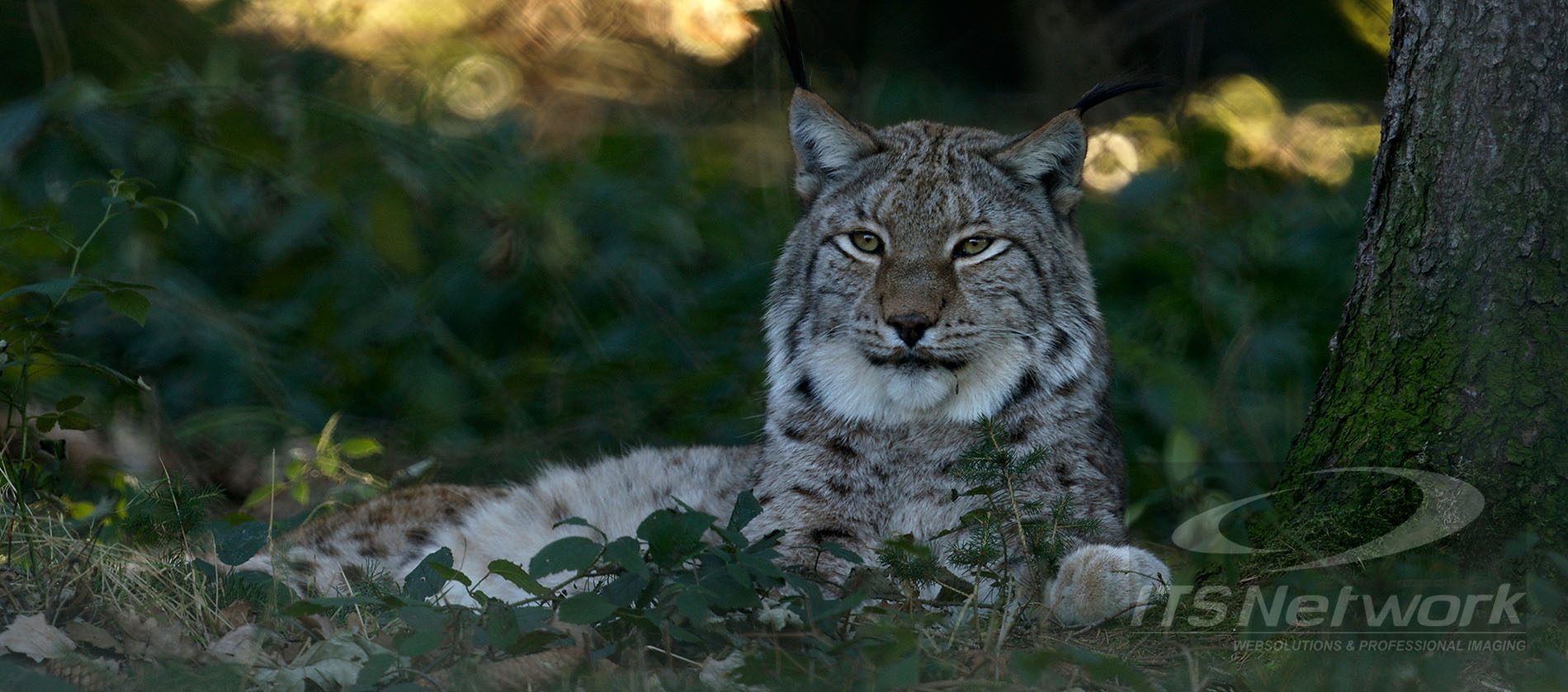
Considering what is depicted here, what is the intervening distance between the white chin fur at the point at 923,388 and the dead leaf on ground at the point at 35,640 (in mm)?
2054

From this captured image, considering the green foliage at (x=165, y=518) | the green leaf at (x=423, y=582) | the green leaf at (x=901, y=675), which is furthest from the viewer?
the green foliage at (x=165, y=518)

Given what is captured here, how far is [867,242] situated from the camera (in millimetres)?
3791

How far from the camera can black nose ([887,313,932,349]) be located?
348 cm

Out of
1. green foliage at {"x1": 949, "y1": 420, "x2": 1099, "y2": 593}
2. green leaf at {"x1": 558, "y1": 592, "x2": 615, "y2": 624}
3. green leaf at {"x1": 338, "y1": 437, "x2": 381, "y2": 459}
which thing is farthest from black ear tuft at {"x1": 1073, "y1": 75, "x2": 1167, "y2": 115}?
green leaf at {"x1": 338, "y1": 437, "x2": 381, "y2": 459}

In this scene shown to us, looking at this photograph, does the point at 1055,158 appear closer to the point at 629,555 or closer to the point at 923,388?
the point at 923,388

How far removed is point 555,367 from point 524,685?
10.4 feet

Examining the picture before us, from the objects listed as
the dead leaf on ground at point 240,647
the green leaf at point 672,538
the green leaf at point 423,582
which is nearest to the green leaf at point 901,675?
the green leaf at point 672,538

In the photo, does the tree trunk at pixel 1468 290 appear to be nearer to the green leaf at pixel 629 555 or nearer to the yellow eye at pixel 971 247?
the yellow eye at pixel 971 247

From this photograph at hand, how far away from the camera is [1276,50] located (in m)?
7.93

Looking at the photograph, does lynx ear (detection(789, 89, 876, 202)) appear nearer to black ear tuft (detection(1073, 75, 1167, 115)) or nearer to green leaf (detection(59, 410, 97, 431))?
black ear tuft (detection(1073, 75, 1167, 115))

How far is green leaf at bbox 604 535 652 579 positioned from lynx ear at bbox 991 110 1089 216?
1.98 meters

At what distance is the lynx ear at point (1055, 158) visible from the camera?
380cm

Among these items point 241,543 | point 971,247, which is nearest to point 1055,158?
point 971,247

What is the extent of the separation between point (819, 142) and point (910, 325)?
2.85ft
